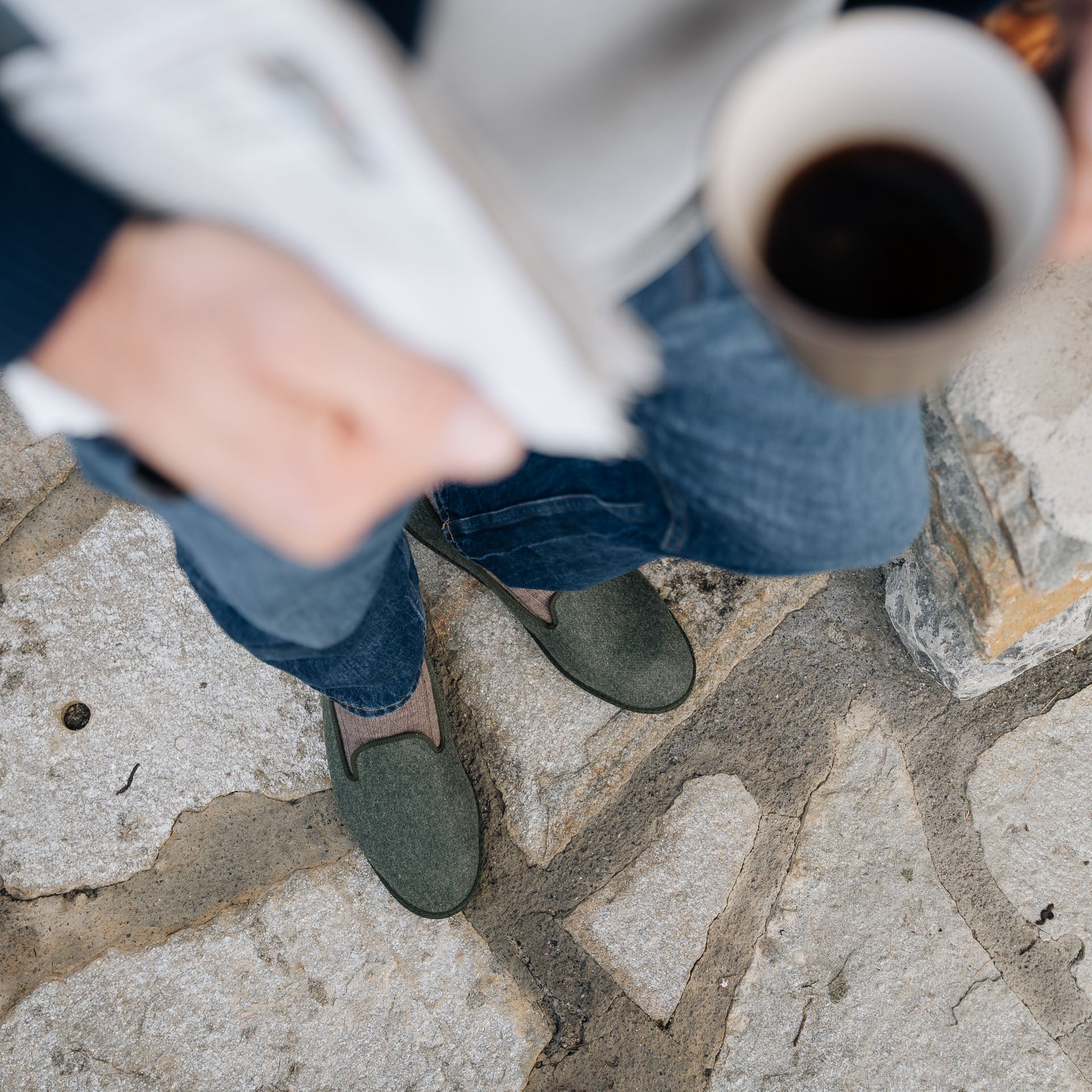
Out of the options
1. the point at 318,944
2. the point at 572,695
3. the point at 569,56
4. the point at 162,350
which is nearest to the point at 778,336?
the point at 569,56

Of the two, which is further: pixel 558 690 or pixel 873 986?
pixel 558 690

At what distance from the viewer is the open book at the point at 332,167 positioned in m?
0.35

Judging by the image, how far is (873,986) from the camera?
1.28 meters

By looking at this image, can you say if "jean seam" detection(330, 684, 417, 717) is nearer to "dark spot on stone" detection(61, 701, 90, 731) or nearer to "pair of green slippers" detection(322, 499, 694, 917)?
"pair of green slippers" detection(322, 499, 694, 917)

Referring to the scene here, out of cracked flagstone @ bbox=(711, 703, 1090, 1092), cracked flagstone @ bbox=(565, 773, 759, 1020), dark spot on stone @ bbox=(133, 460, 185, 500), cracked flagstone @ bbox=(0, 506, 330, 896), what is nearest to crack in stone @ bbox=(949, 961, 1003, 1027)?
cracked flagstone @ bbox=(711, 703, 1090, 1092)

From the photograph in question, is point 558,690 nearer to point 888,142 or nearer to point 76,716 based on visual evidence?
point 76,716

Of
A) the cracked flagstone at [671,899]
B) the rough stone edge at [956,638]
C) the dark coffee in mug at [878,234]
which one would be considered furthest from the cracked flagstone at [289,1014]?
the dark coffee in mug at [878,234]

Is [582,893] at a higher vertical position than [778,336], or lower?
lower

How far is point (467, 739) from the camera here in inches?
55.4

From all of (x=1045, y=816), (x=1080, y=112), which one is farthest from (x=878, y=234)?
(x=1045, y=816)

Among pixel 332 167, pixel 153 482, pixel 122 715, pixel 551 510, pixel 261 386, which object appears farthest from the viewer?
pixel 122 715

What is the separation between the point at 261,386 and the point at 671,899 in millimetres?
1127

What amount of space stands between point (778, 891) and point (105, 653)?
1.16 m

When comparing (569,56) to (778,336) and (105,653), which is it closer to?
(778,336)
